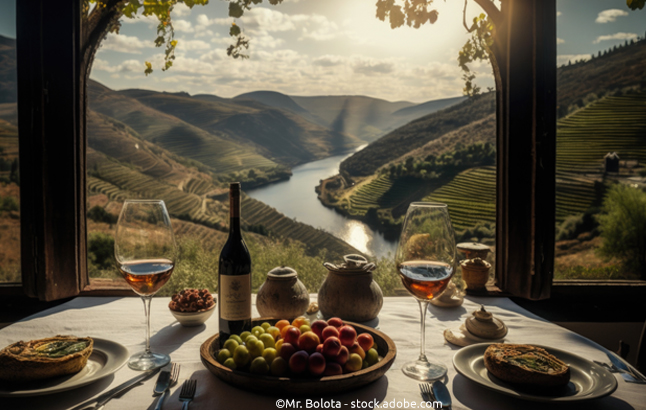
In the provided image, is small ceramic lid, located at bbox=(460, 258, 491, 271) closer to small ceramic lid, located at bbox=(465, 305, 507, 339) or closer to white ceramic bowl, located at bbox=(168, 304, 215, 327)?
small ceramic lid, located at bbox=(465, 305, 507, 339)

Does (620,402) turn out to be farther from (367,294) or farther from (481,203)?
(481,203)

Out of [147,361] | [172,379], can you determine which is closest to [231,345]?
[172,379]

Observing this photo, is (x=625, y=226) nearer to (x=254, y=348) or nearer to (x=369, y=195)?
(x=369, y=195)

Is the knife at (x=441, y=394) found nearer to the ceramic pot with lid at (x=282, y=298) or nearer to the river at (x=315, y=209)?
the ceramic pot with lid at (x=282, y=298)

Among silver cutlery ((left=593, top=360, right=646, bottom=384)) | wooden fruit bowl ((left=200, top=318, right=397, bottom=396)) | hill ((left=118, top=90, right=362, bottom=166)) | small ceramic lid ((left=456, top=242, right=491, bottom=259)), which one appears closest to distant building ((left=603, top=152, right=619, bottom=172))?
small ceramic lid ((left=456, top=242, right=491, bottom=259))

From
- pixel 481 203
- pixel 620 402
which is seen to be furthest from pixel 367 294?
pixel 481 203
